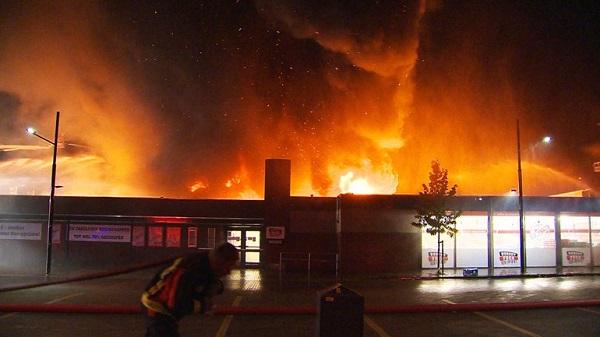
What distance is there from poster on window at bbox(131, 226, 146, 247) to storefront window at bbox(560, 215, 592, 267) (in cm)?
2029

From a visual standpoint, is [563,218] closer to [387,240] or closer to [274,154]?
[387,240]

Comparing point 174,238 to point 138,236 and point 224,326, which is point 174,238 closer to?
point 138,236

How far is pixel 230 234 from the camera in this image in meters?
24.5

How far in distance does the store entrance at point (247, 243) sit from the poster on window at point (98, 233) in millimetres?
5003

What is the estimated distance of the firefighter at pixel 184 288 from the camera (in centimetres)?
404

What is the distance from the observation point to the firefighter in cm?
404

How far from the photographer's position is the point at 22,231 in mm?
24500

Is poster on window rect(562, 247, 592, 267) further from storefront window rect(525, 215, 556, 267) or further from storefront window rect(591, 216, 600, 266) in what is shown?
storefront window rect(525, 215, 556, 267)

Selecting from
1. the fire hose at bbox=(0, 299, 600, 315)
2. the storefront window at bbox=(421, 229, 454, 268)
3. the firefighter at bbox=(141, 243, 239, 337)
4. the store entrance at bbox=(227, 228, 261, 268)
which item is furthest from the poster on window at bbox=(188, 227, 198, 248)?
the firefighter at bbox=(141, 243, 239, 337)

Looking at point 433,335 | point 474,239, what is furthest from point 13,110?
point 433,335

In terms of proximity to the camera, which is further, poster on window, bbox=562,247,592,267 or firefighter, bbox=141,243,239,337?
poster on window, bbox=562,247,592,267

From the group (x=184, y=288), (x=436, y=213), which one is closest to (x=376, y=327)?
(x=184, y=288)

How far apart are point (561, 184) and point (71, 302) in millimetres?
37274

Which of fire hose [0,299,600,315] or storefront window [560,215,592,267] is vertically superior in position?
storefront window [560,215,592,267]
